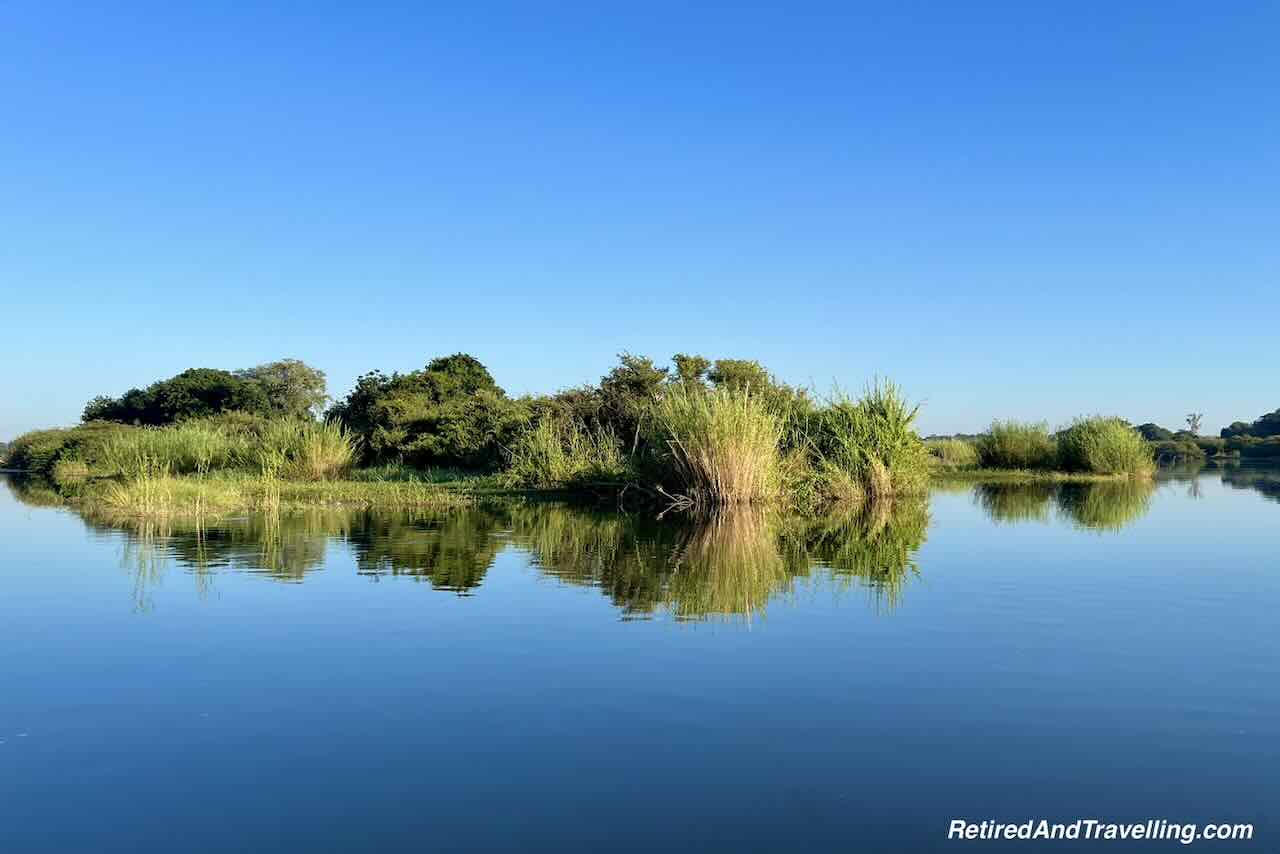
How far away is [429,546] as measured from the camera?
45.3 feet

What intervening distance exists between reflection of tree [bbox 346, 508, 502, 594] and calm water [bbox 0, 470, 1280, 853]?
12 cm

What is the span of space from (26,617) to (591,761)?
661 centimetres

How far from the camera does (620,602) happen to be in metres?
9.35

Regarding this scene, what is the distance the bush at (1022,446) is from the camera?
40406 mm

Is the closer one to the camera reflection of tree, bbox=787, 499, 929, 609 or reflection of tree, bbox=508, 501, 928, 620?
reflection of tree, bbox=508, 501, 928, 620

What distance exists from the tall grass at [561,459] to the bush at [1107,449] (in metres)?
20.7

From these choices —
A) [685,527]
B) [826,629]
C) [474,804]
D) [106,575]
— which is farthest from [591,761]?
[685,527]

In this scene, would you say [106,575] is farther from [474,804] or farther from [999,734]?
[999,734]

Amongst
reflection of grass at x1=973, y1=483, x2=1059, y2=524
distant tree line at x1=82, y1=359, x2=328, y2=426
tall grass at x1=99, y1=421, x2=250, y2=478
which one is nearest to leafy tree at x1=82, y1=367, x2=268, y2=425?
distant tree line at x1=82, y1=359, x2=328, y2=426

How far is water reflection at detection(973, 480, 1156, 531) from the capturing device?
729 inches

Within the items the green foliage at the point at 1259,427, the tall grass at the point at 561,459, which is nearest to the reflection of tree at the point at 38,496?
the tall grass at the point at 561,459

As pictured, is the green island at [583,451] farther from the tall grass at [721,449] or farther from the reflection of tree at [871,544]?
the reflection of tree at [871,544]

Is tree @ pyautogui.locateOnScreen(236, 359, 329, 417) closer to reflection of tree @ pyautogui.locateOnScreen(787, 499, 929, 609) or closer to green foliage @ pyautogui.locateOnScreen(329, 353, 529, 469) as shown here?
green foliage @ pyautogui.locateOnScreen(329, 353, 529, 469)

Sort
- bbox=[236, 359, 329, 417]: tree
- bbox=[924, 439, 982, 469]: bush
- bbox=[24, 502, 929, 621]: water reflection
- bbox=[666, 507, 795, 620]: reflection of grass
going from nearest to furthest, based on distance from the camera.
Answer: bbox=[666, 507, 795, 620]: reflection of grass → bbox=[24, 502, 929, 621]: water reflection → bbox=[924, 439, 982, 469]: bush → bbox=[236, 359, 329, 417]: tree
